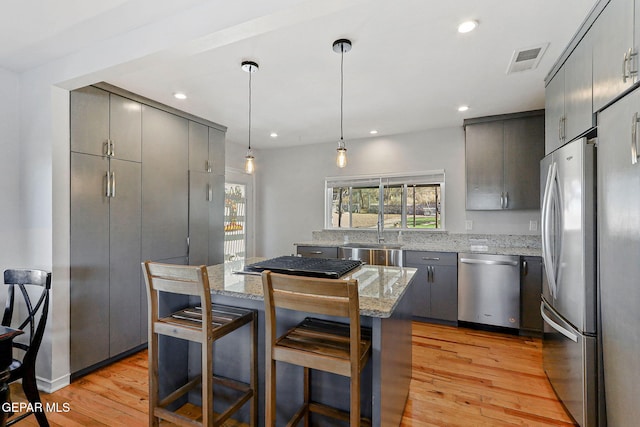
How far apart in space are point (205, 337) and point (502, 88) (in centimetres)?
322

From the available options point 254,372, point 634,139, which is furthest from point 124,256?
point 634,139

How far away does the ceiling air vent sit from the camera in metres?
2.20

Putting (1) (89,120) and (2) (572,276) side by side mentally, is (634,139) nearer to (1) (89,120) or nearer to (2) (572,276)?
(2) (572,276)

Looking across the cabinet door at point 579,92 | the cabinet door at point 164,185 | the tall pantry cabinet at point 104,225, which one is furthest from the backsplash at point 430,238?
the tall pantry cabinet at point 104,225

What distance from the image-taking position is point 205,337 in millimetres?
1626

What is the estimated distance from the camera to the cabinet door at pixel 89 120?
2502 mm

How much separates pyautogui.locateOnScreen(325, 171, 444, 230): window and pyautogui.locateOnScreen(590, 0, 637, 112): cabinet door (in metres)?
2.57

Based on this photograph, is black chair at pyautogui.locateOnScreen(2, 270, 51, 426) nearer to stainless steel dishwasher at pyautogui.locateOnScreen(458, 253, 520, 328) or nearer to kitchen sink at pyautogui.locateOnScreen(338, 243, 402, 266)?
kitchen sink at pyautogui.locateOnScreen(338, 243, 402, 266)

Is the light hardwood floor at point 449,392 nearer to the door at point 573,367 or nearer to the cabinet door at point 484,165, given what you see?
the door at point 573,367

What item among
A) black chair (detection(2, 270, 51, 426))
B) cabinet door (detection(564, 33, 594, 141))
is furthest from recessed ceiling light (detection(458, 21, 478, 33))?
black chair (detection(2, 270, 51, 426))

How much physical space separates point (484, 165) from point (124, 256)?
408 cm

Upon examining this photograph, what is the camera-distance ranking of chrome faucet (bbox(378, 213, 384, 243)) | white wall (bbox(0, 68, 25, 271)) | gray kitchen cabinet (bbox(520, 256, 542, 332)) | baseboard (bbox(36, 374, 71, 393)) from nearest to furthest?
baseboard (bbox(36, 374, 71, 393)), white wall (bbox(0, 68, 25, 271)), gray kitchen cabinet (bbox(520, 256, 542, 332)), chrome faucet (bbox(378, 213, 384, 243))

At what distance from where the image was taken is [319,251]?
4.45m

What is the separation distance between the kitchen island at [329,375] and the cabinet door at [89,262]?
1103 millimetres
